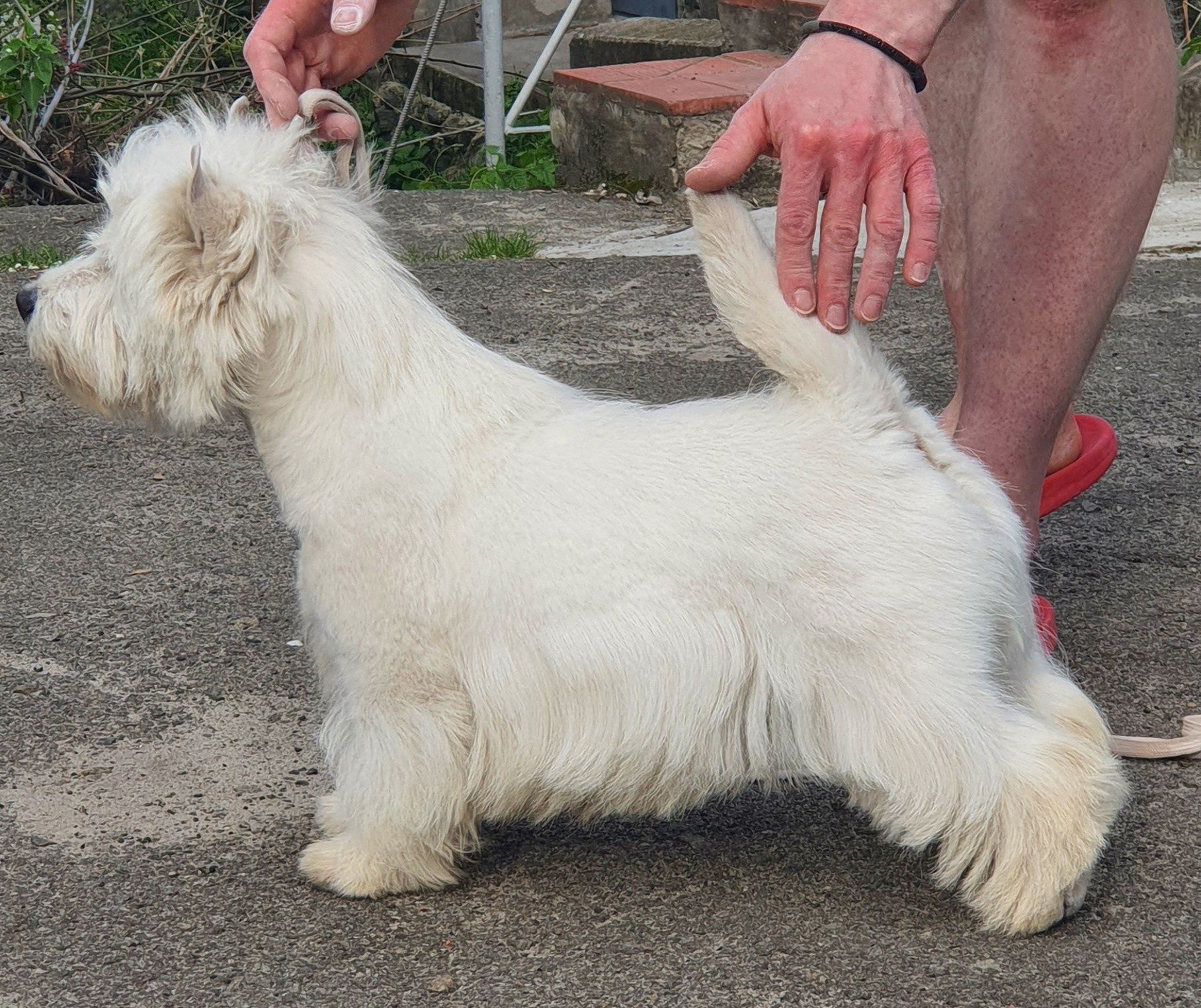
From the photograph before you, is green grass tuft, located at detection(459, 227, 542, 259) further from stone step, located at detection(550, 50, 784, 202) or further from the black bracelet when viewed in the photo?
the black bracelet

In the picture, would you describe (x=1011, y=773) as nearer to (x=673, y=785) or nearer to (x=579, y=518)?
(x=673, y=785)

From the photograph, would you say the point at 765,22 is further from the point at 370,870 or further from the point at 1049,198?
the point at 370,870

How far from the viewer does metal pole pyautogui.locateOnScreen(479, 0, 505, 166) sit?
230 inches

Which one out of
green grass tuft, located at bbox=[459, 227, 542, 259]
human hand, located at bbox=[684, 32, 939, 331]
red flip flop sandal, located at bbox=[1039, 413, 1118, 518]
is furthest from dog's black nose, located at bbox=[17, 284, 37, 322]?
green grass tuft, located at bbox=[459, 227, 542, 259]

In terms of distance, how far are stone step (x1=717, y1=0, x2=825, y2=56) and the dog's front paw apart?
4.15 m

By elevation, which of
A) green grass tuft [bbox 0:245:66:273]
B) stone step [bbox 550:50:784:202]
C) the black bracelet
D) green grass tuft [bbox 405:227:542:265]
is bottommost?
green grass tuft [bbox 0:245:66:273]

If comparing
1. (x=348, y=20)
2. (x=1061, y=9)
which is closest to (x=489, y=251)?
(x=348, y=20)

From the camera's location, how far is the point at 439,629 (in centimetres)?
186

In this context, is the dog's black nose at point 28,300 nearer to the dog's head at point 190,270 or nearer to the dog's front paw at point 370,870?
the dog's head at point 190,270

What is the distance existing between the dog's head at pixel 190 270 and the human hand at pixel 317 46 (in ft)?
0.68

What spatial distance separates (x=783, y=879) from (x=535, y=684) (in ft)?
1.52

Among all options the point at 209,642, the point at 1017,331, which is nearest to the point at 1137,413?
the point at 1017,331

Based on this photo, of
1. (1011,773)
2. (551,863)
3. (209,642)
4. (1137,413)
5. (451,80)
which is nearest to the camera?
(1011,773)

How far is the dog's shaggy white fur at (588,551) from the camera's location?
1.77 metres
